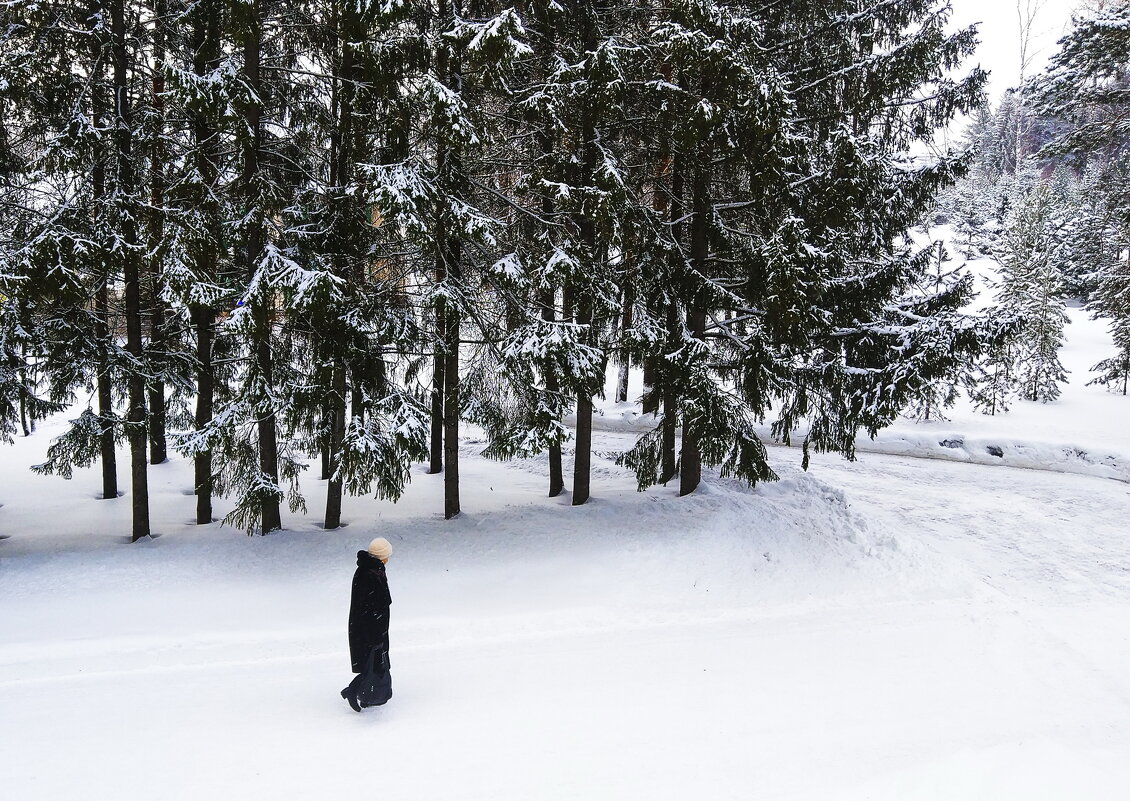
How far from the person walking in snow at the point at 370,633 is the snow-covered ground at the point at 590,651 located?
0.69 ft

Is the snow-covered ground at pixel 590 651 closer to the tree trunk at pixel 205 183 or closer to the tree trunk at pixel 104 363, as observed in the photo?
the tree trunk at pixel 104 363

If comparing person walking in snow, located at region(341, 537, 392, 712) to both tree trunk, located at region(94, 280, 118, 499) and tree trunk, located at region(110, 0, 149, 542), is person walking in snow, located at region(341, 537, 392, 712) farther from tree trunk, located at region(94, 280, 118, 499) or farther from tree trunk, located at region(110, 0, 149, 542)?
tree trunk, located at region(94, 280, 118, 499)

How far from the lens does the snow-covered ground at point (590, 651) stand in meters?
5.38

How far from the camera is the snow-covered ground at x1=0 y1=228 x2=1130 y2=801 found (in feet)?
17.6

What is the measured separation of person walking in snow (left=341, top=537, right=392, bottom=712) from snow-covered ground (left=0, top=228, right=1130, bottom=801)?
0.69 ft

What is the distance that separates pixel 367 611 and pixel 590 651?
2.81 m

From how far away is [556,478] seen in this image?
13828 millimetres

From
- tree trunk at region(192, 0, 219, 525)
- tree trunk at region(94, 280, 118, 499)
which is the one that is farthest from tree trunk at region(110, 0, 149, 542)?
tree trunk at region(192, 0, 219, 525)

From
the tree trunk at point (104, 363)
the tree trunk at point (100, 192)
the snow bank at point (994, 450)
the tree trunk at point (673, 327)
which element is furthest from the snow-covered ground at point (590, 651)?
the snow bank at point (994, 450)

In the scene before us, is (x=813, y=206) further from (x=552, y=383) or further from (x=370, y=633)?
(x=370, y=633)

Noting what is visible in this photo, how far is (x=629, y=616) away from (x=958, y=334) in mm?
6552

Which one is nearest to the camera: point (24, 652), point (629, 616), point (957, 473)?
point (24, 652)

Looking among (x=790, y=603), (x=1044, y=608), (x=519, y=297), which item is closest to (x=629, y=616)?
(x=790, y=603)

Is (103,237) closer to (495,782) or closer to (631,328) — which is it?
(631,328)
